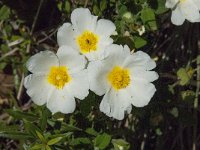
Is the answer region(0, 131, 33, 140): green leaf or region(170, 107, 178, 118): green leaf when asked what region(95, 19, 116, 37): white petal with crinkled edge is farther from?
region(170, 107, 178, 118): green leaf

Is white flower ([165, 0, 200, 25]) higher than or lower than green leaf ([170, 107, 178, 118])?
higher

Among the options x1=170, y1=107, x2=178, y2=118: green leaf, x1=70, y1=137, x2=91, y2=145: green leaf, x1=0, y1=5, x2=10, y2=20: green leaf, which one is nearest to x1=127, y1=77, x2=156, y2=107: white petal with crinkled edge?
x1=70, y1=137, x2=91, y2=145: green leaf

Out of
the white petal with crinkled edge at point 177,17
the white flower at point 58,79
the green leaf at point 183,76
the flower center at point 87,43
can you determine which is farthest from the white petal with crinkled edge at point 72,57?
the green leaf at point 183,76

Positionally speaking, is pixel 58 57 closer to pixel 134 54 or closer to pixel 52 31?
pixel 134 54

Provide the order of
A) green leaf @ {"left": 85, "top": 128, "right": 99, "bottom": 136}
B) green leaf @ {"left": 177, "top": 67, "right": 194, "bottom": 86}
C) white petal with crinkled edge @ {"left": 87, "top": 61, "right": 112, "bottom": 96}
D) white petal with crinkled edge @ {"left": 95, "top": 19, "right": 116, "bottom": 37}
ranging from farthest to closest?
green leaf @ {"left": 177, "top": 67, "right": 194, "bottom": 86}, green leaf @ {"left": 85, "top": 128, "right": 99, "bottom": 136}, white petal with crinkled edge @ {"left": 95, "top": 19, "right": 116, "bottom": 37}, white petal with crinkled edge @ {"left": 87, "top": 61, "right": 112, "bottom": 96}

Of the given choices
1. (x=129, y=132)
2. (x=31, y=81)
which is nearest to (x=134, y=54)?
(x=31, y=81)

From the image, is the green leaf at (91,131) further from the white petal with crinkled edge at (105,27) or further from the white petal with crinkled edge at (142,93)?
the white petal with crinkled edge at (105,27)

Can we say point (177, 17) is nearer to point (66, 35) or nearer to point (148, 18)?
point (148, 18)
